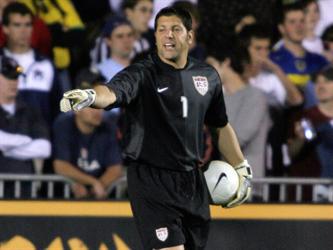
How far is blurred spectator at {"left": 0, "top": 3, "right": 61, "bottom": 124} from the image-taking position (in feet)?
34.0

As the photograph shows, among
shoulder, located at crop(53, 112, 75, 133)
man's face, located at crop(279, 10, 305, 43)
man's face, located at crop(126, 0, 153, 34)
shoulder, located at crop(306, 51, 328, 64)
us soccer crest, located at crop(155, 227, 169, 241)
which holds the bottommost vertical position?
us soccer crest, located at crop(155, 227, 169, 241)

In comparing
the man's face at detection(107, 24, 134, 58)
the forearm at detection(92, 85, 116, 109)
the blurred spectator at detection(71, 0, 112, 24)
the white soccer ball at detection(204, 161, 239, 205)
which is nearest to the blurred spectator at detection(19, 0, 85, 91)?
the blurred spectator at detection(71, 0, 112, 24)

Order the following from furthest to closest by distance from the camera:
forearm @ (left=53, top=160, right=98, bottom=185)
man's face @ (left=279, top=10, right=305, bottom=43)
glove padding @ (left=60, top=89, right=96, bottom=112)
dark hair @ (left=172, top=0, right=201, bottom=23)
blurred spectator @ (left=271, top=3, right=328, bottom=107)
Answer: man's face @ (left=279, top=10, right=305, bottom=43) → blurred spectator @ (left=271, top=3, right=328, bottom=107) → dark hair @ (left=172, top=0, right=201, bottom=23) → forearm @ (left=53, top=160, right=98, bottom=185) → glove padding @ (left=60, top=89, right=96, bottom=112)

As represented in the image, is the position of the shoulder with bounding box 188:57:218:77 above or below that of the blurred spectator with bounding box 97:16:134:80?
above

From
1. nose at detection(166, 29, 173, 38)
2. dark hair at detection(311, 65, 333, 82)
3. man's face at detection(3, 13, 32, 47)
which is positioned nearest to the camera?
nose at detection(166, 29, 173, 38)

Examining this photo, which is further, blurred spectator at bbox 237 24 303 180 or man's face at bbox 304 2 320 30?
man's face at bbox 304 2 320 30

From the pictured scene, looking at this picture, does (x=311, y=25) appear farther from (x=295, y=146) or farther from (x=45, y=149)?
(x=45, y=149)

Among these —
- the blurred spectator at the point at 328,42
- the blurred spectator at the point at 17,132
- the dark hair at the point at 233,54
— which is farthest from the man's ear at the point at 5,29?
the blurred spectator at the point at 328,42

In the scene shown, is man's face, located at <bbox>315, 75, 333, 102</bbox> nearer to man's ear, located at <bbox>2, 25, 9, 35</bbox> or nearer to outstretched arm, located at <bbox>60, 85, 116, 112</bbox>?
man's ear, located at <bbox>2, 25, 9, 35</bbox>

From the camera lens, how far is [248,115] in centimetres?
1032

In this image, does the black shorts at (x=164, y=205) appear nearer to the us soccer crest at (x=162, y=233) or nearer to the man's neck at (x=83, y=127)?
the us soccer crest at (x=162, y=233)

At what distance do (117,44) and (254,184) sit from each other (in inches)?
77.7

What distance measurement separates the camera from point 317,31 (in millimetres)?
11781

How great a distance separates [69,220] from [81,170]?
879 mm
